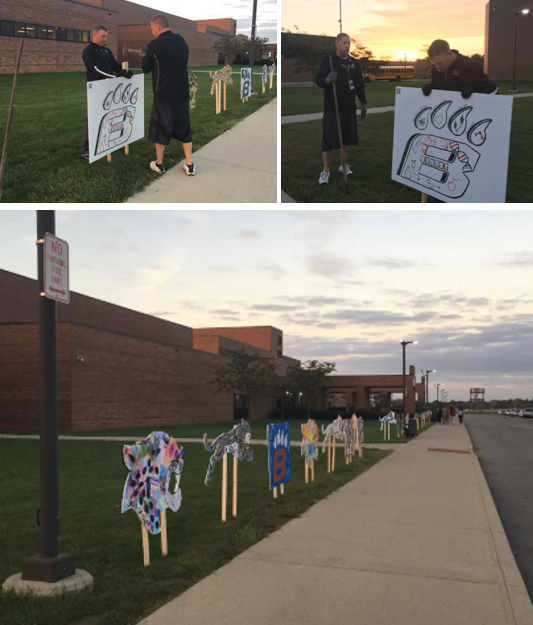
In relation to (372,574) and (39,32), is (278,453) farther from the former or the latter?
(39,32)

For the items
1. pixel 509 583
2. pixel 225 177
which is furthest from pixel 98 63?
pixel 509 583

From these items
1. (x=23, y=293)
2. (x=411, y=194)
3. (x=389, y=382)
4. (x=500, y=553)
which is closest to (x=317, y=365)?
(x=389, y=382)

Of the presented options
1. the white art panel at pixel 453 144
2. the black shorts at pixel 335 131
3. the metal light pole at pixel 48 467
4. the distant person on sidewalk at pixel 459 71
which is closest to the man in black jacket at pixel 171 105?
the black shorts at pixel 335 131

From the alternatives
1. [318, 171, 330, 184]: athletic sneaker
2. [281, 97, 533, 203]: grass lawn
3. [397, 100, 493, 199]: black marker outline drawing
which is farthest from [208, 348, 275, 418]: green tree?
[397, 100, 493, 199]: black marker outline drawing

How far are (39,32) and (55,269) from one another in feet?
139

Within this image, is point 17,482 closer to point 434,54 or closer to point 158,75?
point 158,75

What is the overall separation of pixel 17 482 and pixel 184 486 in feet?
9.41

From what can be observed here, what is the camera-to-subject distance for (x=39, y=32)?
139 feet

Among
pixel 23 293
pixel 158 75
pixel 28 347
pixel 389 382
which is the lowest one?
pixel 389 382

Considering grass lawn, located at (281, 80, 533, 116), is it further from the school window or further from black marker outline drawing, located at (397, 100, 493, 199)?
the school window

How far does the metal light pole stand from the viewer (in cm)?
526

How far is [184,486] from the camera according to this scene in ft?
37.1

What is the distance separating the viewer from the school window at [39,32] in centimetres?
4050

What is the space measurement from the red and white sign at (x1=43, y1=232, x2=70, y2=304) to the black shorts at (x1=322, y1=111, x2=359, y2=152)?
6841mm
